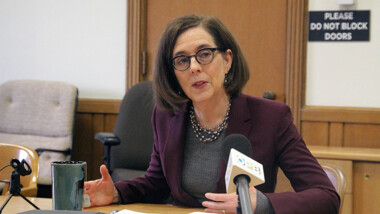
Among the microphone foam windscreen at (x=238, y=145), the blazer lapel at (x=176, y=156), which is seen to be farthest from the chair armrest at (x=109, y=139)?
the microphone foam windscreen at (x=238, y=145)

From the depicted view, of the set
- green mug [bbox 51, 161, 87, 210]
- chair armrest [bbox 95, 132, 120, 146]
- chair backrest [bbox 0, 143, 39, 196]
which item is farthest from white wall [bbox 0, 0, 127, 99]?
green mug [bbox 51, 161, 87, 210]

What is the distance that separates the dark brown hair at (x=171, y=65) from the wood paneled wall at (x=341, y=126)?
1.71m

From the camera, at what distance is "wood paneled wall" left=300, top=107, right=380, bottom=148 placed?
11.3 ft

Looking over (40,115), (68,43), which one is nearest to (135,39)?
(68,43)

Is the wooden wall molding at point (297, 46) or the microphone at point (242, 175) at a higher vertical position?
the wooden wall molding at point (297, 46)

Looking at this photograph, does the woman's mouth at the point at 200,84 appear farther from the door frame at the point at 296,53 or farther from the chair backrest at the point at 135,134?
the door frame at the point at 296,53

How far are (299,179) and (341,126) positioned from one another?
1.95 metres

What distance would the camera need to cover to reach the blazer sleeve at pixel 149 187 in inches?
70.7

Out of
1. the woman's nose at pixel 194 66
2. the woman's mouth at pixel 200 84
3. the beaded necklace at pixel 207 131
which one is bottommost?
the beaded necklace at pixel 207 131

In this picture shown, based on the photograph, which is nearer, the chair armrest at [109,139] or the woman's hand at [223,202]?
the woman's hand at [223,202]

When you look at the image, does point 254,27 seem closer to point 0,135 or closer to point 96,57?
point 96,57

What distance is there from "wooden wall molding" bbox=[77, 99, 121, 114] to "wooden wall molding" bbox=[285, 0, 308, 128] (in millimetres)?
1396

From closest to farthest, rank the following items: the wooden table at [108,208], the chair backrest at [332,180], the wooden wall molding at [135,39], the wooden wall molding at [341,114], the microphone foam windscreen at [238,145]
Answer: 1. the microphone foam windscreen at [238,145]
2. the wooden table at [108,208]
3. the chair backrest at [332,180]
4. the wooden wall molding at [341,114]
5. the wooden wall molding at [135,39]

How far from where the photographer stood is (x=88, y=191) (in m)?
1.69
